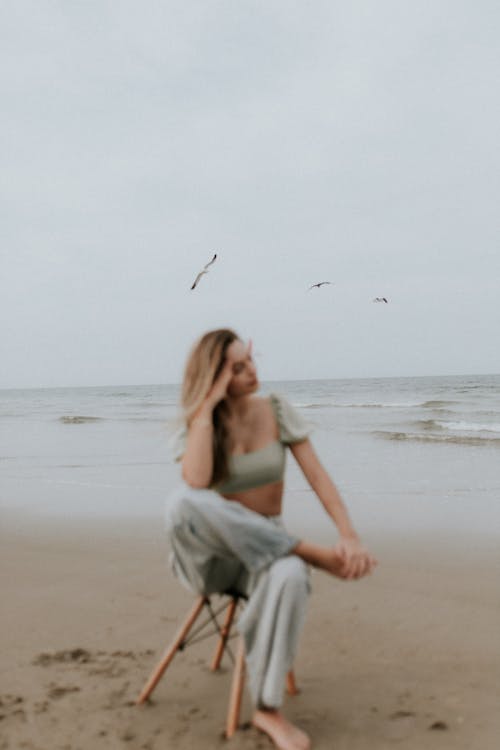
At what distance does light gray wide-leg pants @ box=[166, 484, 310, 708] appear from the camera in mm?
2422

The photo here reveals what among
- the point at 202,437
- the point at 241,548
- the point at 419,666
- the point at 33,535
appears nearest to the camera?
the point at 241,548

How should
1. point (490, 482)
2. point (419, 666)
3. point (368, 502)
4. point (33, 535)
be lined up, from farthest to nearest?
1. point (490, 482)
2. point (368, 502)
3. point (33, 535)
4. point (419, 666)

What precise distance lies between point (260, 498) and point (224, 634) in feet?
2.23

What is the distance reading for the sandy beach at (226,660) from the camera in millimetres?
2725

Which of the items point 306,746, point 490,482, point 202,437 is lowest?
point 490,482

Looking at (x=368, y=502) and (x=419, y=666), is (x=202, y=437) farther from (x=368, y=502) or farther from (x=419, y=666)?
(x=368, y=502)

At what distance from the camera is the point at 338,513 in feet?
9.05

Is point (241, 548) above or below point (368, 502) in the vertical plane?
above

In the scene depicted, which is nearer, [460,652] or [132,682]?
[132,682]

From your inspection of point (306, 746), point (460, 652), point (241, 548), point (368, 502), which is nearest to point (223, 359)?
point (241, 548)

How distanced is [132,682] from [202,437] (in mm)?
1300

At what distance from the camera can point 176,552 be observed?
269 centimetres

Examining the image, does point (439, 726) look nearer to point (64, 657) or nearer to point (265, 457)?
point (265, 457)

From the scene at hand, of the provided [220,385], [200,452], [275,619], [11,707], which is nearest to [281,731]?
[275,619]
